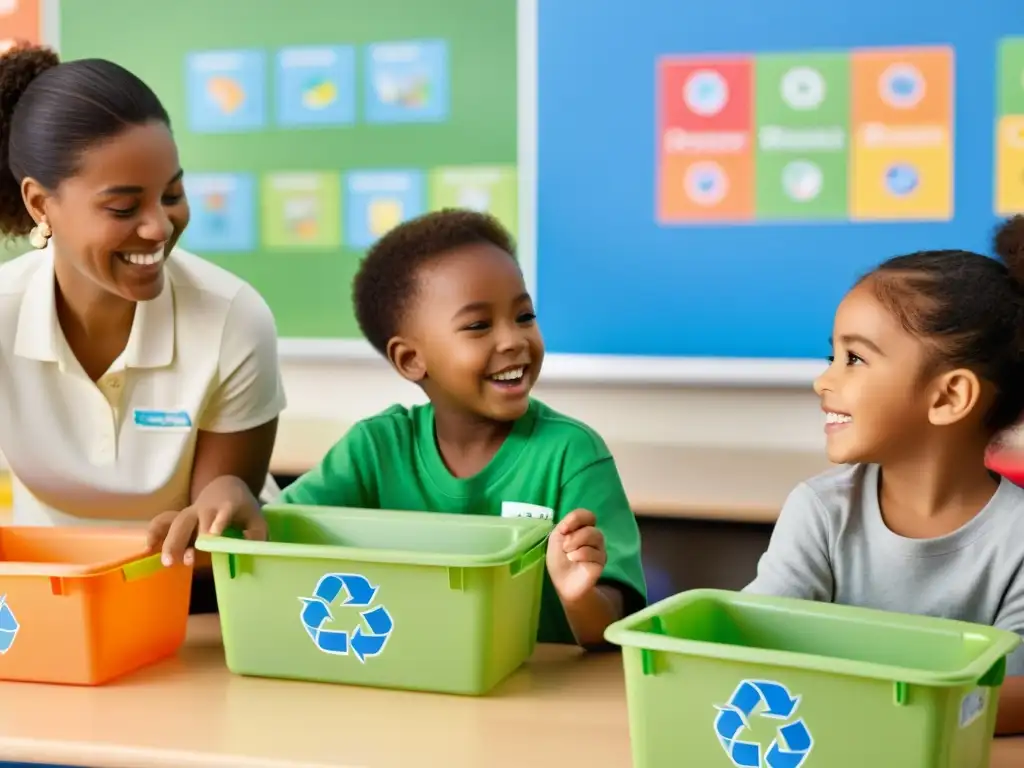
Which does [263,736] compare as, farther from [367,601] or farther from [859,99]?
[859,99]

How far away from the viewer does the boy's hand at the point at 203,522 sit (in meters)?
1.37

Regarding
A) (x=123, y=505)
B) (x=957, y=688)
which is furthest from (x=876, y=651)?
(x=123, y=505)

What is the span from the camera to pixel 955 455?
138cm

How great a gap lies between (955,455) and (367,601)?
624 mm

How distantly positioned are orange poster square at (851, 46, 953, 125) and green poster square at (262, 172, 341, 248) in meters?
1.06

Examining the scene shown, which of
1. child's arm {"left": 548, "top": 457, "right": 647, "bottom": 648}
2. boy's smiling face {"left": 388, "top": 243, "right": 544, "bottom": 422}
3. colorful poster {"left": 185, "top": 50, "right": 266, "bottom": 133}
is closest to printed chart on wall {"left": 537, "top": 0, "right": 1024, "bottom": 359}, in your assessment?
colorful poster {"left": 185, "top": 50, "right": 266, "bottom": 133}

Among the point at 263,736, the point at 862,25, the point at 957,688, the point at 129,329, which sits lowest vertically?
the point at 263,736

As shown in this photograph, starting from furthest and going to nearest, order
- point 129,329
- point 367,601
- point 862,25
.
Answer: point 862,25
point 129,329
point 367,601

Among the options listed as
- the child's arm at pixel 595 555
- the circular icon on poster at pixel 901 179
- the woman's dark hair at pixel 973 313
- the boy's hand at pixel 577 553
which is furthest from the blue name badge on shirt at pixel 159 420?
the circular icon on poster at pixel 901 179

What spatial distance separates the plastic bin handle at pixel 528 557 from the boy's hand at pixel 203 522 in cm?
30

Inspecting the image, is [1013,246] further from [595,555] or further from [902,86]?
[902,86]

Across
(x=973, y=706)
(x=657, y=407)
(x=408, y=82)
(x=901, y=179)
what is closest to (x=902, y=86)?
(x=901, y=179)

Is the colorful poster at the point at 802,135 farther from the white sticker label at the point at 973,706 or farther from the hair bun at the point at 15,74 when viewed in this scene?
the white sticker label at the point at 973,706

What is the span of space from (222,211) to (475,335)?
1369mm
